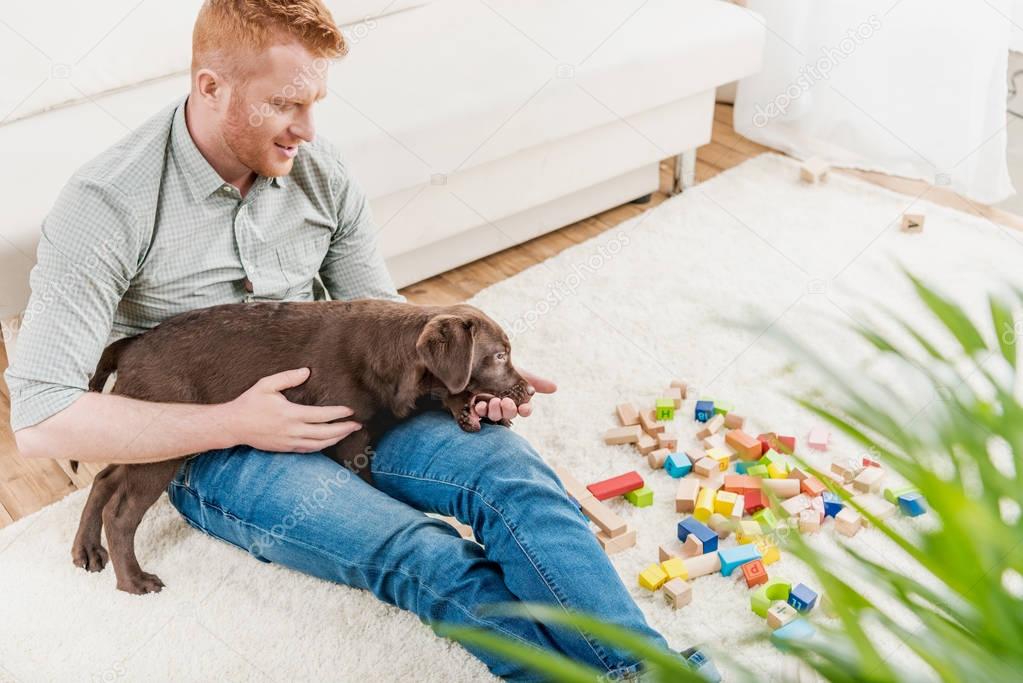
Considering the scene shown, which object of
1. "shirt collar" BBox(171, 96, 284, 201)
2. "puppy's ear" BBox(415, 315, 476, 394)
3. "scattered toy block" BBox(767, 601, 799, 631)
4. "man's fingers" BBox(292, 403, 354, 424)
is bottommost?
"scattered toy block" BBox(767, 601, 799, 631)

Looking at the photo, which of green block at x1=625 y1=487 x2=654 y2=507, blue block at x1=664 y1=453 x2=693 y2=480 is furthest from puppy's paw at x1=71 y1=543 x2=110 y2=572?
blue block at x1=664 y1=453 x2=693 y2=480

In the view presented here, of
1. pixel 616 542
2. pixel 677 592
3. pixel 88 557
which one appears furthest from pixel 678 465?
pixel 88 557

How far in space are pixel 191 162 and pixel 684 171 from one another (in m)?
1.92

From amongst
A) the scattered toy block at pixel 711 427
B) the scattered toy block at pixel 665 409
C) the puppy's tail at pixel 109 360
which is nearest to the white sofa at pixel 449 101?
the puppy's tail at pixel 109 360

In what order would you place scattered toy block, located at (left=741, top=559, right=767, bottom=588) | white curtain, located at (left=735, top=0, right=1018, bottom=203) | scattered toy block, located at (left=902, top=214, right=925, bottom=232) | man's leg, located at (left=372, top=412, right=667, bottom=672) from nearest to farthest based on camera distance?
1. man's leg, located at (left=372, top=412, right=667, bottom=672)
2. scattered toy block, located at (left=741, top=559, right=767, bottom=588)
3. scattered toy block, located at (left=902, top=214, right=925, bottom=232)
4. white curtain, located at (left=735, top=0, right=1018, bottom=203)

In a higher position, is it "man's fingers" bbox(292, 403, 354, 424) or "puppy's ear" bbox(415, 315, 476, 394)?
"puppy's ear" bbox(415, 315, 476, 394)

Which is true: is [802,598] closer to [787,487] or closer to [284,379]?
[787,487]

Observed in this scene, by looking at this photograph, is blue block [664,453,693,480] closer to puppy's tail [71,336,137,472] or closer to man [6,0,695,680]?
man [6,0,695,680]

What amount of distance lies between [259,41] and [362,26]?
4.31 ft

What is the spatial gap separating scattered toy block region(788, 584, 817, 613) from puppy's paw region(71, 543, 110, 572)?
4.17 feet

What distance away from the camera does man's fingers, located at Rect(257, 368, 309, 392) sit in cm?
172

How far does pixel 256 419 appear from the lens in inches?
66.6

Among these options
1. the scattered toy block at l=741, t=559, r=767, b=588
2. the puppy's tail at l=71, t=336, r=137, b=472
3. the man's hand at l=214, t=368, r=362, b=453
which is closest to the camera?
the man's hand at l=214, t=368, r=362, b=453

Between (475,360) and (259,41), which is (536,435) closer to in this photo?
(475,360)
